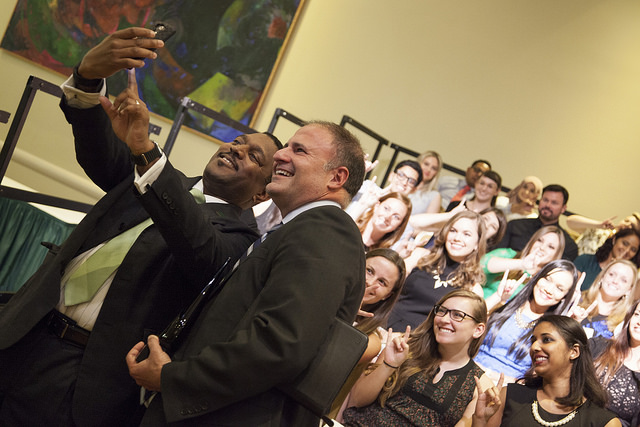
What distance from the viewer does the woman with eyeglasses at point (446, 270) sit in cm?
441

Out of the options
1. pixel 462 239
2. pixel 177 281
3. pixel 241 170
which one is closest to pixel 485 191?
pixel 462 239

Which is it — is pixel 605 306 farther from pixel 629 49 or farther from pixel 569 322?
pixel 629 49

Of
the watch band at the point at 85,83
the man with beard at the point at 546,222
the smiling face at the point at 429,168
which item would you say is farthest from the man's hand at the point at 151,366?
the smiling face at the point at 429,168

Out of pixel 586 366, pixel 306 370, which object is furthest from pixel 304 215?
pixel 586 366

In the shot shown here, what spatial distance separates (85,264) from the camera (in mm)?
1896

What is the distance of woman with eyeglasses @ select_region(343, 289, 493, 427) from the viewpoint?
10.9 ft

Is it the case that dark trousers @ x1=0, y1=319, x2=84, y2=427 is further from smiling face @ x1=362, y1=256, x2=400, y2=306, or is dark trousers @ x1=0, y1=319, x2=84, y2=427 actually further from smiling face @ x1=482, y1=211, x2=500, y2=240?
smiling face @ x1=482, y1=211, x2=500, y2=240

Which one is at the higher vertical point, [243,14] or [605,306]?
[243,14]

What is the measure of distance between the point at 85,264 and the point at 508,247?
4.55m

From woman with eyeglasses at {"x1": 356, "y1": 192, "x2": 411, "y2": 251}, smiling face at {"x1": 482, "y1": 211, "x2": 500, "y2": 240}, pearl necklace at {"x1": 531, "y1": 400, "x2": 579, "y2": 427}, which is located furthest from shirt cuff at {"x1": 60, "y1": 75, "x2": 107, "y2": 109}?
smiling face at {"x1": 482, "y1": 211, "x2": 500, "y2": 240}

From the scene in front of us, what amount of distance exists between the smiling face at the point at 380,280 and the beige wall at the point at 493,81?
178 inches

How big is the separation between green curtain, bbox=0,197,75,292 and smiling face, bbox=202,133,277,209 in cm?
243

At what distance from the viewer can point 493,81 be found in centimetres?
809

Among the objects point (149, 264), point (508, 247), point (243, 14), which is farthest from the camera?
point (243, 14)
